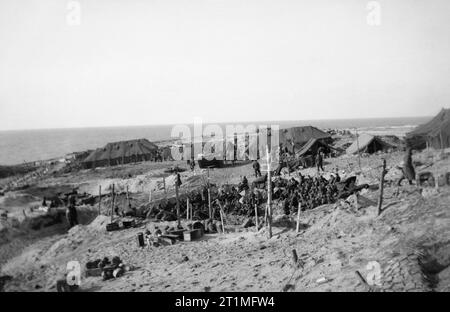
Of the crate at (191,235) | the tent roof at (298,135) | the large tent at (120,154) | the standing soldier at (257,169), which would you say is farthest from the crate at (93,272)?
the large tent at (120,154)

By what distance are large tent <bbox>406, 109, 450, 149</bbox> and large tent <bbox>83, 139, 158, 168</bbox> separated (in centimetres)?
2457

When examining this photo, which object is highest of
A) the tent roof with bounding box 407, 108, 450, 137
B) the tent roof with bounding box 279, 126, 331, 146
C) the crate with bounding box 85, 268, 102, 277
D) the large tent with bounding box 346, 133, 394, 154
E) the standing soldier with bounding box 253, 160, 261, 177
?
the tent roof with bounding box 407, 108, 450, 137

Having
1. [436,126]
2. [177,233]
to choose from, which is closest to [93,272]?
[177,233]

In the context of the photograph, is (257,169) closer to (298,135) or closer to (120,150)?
(298,135)

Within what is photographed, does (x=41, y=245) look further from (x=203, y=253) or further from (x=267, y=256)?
(x=267, y=256)

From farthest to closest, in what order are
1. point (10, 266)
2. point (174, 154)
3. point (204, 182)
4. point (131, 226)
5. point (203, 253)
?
point (174, 154) → point (204, 182) → point (131, 226) → point (10, 266) → point (203, 253)

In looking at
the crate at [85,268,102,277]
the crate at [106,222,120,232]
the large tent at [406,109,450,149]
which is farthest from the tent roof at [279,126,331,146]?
the crate at [85,268,102,277]

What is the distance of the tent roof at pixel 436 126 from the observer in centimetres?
2283

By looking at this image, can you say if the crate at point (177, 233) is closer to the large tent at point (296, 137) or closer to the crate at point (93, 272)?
the crate at point (93, 272)

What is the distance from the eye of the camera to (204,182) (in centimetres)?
2350

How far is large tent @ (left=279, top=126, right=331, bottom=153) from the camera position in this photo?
32250 mm

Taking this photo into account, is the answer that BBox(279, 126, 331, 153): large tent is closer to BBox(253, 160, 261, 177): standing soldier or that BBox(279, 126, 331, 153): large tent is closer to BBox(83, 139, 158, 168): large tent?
BBox(253, 160, 261, 177): standing soldier
